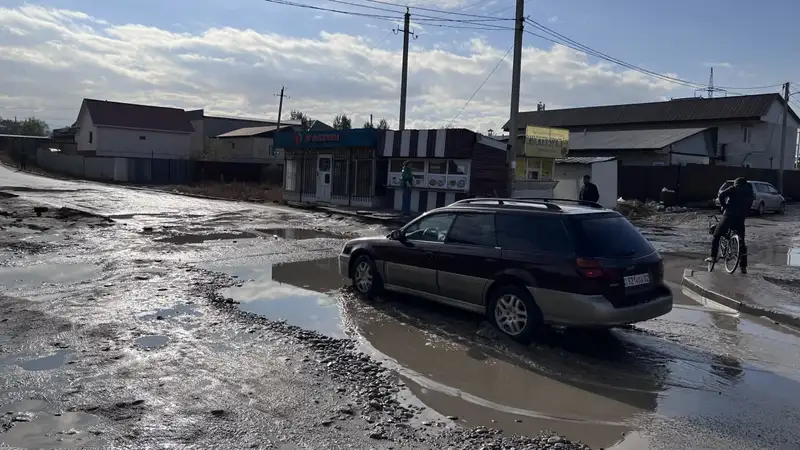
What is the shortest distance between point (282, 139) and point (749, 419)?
28552mm

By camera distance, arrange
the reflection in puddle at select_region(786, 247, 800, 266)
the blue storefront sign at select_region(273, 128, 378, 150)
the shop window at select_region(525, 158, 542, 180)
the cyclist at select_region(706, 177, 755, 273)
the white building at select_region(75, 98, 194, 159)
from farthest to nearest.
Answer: the white building at select_region(75, 98, 194, 159), the blue storefront sign at select_region(273, 128, 378, 150), the shop window at select_region(525, 158, 542, 180), the reflection in puddle at select_region(786, 247, 800, 266), the cyclist at select_region(706, 177, 755, 273)

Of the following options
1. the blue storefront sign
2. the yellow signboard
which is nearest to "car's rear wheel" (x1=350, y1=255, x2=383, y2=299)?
the yellow signboard

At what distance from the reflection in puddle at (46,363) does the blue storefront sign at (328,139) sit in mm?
21520

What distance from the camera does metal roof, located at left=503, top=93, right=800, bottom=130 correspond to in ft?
164

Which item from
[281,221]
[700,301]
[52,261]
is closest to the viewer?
[700,301]

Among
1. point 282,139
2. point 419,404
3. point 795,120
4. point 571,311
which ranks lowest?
point 419,404

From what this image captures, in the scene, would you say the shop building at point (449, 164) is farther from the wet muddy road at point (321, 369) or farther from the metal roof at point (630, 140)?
the metal roof at point (630, 140)

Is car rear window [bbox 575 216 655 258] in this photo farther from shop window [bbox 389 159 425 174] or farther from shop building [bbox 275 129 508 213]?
shop window [bbox 389 159 425 174]

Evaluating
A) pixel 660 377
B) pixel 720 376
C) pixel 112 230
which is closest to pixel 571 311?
pixel 660 377

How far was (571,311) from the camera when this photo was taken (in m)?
7.03

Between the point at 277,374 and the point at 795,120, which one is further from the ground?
the point at 795,120

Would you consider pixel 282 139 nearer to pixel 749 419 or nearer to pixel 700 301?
pixel 700 301

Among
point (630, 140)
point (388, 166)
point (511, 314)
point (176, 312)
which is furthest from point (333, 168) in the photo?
point (511, 314)

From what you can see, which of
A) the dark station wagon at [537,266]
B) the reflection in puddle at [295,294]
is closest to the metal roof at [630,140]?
the reflection in puddle at [295,294]
